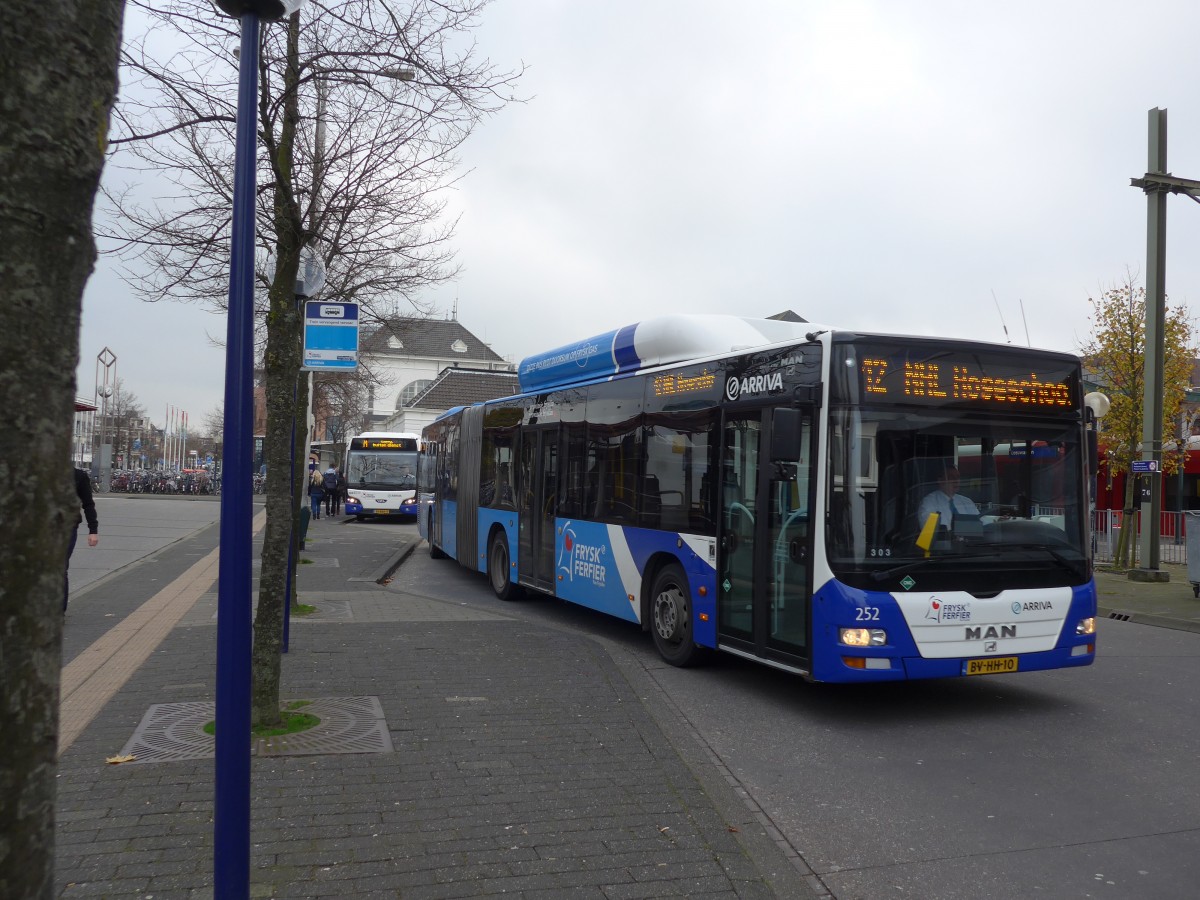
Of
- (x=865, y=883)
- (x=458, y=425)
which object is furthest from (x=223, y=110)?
(x=458, y=425)

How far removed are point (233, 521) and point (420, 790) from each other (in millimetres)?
2476

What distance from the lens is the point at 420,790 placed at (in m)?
5.22

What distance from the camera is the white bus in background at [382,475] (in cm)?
3322

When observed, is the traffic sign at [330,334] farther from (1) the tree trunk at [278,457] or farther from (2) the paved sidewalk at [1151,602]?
(2) the paved sidewalk at [1151,602]

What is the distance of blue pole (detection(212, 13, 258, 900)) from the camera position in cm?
326

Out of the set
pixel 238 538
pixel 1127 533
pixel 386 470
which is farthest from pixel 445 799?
pixel 386 470

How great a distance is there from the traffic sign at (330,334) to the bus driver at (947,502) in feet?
A: 15.8

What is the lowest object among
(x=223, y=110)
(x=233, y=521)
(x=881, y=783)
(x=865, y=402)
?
(x=881, y=783)

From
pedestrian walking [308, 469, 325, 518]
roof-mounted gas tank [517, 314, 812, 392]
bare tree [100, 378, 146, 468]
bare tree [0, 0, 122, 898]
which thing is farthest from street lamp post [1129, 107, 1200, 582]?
bare tree [100, 378, 146, 468]

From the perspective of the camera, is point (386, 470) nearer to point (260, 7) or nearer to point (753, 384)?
point (753, 384)

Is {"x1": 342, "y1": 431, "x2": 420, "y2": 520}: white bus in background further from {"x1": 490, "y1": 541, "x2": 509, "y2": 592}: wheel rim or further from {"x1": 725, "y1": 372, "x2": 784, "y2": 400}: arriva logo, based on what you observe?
{"x1": 725, "y1": 372, "x2": 784, "y2": 400}: arriva logo

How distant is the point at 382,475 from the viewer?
33.5 meters

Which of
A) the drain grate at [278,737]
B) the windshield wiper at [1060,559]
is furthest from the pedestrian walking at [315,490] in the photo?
the windshield wiper at [1060,559]

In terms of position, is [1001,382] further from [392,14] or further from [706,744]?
[392,14]
